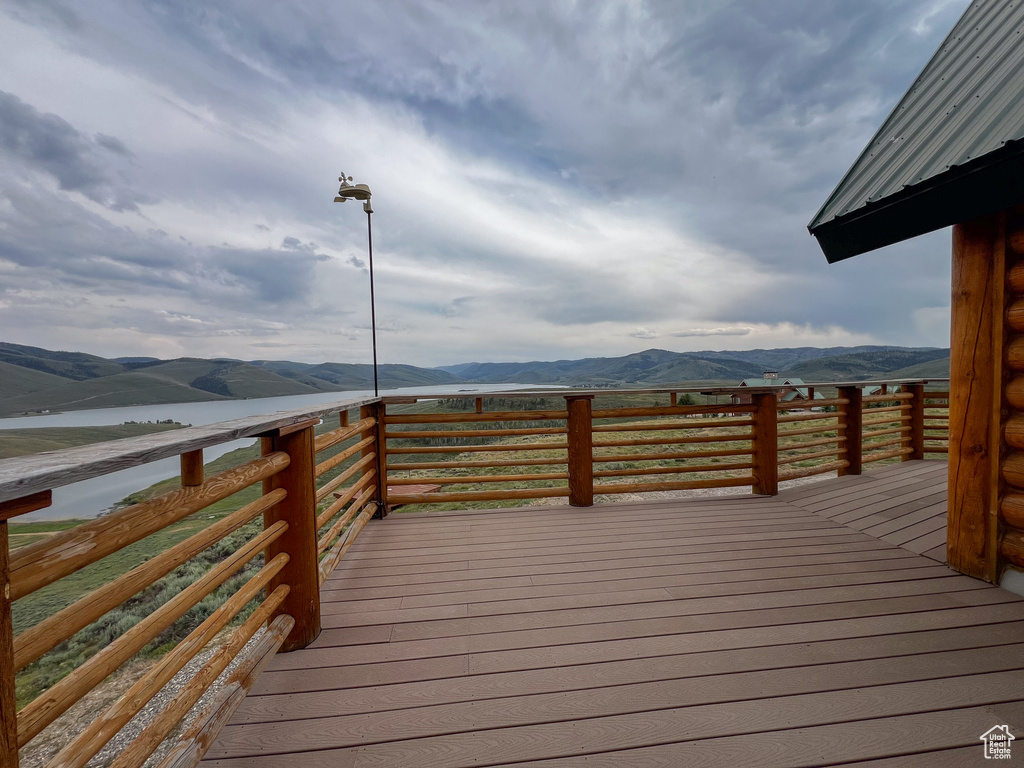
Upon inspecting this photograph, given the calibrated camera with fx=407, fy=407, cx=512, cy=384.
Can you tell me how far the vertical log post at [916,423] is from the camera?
16.0 feet

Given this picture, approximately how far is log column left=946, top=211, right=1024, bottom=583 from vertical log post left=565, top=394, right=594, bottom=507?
7.47 feet

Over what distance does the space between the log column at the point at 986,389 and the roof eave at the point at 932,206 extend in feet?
1.45

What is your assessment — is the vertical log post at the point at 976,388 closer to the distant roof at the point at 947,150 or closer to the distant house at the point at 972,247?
the distant house at the point at 972,247

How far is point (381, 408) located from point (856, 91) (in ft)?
33.2

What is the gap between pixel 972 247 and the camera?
2.19 m

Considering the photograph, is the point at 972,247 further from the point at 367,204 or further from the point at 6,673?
the point at 367,204

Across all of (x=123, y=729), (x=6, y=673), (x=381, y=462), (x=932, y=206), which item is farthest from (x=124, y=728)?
(x=932, y=206)

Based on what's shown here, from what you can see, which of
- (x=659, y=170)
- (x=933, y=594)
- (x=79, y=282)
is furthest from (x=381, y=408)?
(x=79, y=282)

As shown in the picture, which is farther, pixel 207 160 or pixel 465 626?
pixel 207 160

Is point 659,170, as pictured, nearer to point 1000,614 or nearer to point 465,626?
point 1000,614

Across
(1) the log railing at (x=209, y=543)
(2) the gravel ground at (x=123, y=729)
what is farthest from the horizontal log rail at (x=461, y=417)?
(2) the gravel ground at (x=123, y=729)

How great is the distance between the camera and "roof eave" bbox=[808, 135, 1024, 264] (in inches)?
67.2

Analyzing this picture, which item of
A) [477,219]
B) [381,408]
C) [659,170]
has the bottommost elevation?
[381,408]

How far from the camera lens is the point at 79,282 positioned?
1594 centimetres
